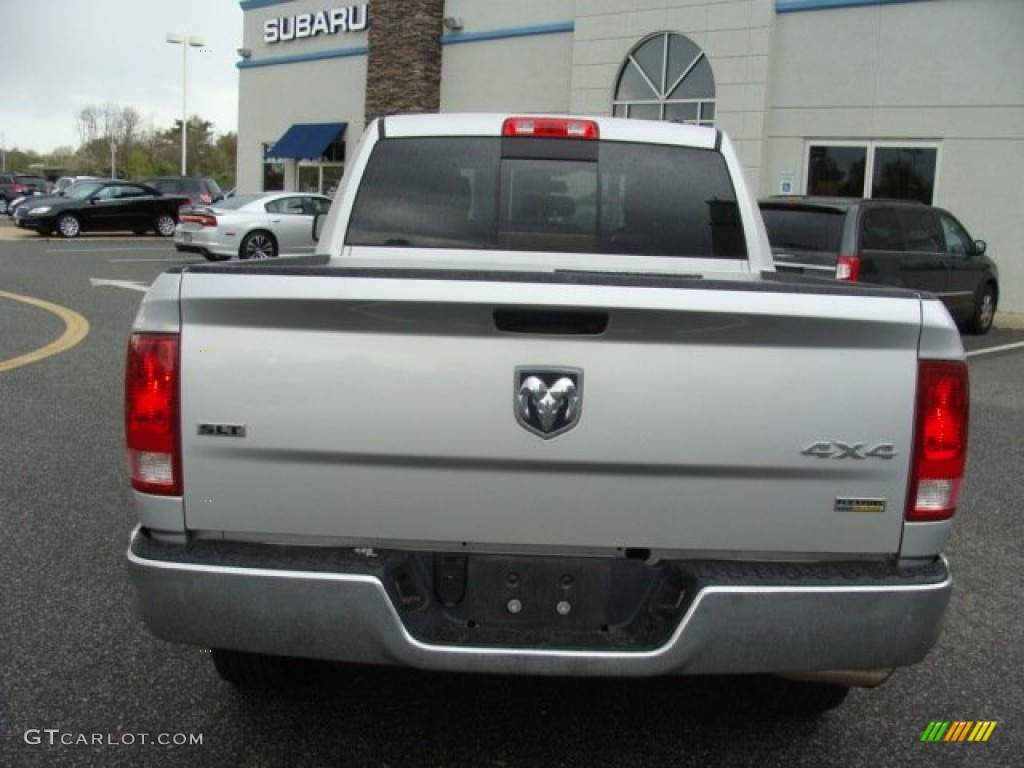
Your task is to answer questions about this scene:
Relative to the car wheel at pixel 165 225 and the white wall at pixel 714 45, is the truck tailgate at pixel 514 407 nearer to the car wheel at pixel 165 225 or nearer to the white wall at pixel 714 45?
the white wall at pixel 714 45

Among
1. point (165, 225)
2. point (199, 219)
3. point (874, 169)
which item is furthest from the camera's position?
point (165, 225)

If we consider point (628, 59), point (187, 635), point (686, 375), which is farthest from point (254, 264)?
point (628, 59)

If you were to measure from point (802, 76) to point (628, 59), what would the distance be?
386 cm

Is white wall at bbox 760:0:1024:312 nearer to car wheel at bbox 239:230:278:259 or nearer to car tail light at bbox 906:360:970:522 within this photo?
car wheel at bbox 239:230:278:259

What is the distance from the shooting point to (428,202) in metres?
3.95

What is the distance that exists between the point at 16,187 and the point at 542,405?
5029 cm

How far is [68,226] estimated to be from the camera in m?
27.2

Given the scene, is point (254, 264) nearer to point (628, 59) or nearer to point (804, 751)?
point (804, 751)

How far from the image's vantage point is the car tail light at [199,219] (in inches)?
775

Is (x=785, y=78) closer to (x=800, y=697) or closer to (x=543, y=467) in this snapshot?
(x=800, y=697)

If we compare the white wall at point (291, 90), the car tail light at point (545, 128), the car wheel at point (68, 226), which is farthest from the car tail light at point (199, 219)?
the car tail light at point (545, 128)

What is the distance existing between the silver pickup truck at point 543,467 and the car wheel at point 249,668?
2.17 ft

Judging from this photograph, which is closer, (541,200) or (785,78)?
(541,200)

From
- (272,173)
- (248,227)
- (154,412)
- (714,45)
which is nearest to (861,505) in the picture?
(154,412)
